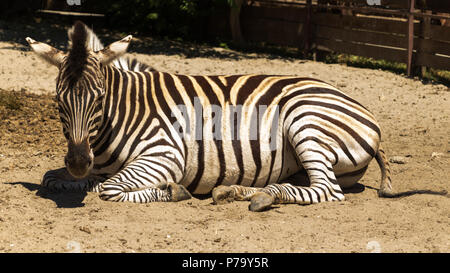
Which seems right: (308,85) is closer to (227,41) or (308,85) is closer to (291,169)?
Answer: (291,169)

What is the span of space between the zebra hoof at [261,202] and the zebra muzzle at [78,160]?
137cm

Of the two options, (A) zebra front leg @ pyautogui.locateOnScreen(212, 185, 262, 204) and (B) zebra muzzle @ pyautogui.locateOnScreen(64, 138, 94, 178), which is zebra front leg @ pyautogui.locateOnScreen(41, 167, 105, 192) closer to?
(B) zebra muzzle @ pyautogui.locateOnScreen(64, 138, 94, 178)

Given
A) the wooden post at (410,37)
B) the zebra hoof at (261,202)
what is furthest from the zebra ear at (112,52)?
the wooden post at (410,37)

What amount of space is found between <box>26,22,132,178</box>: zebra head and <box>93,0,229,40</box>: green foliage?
1151 cm

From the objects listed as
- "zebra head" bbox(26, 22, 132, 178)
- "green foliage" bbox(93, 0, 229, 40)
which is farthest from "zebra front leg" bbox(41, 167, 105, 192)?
"green foliage" bbox(93, 0, 229, 40)

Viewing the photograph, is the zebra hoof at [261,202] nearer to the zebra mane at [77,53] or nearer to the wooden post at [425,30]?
the zebra mane at [77,53]

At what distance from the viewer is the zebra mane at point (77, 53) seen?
16.8 ft

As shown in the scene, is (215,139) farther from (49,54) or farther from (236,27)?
(236,27)

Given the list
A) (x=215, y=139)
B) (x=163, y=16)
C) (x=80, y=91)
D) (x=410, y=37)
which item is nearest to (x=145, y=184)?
(x=215, y=139)

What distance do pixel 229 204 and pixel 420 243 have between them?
168 cm

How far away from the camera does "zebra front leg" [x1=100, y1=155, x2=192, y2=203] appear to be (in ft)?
17.6

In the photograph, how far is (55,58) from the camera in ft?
17.5

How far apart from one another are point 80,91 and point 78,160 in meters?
0.60

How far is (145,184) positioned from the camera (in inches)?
216
